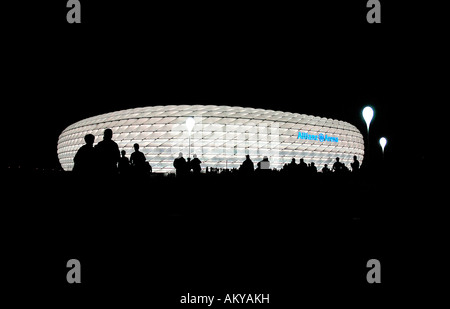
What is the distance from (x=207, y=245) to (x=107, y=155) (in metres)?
2.87

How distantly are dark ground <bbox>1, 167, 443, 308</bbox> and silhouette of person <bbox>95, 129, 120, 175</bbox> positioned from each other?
259mm

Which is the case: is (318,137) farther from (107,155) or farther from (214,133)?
(107,155)

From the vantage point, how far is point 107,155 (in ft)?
20.5

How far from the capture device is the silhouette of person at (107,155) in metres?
6.10

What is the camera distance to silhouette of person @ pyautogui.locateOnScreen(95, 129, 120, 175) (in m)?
6.10

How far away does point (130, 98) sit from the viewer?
37781 millimetres

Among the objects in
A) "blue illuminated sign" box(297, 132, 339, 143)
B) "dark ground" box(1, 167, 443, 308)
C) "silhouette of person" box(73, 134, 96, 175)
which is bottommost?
"dark ground" box(1, 167, 443, 308)

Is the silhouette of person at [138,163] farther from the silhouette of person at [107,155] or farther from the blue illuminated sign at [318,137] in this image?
the blue illuminated sign at [318,137]

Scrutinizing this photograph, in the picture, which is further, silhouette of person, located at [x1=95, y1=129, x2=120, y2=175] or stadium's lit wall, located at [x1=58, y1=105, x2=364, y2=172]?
stadium's lit wall, located at [x1=58, y1=105, x2=364, y2=172]

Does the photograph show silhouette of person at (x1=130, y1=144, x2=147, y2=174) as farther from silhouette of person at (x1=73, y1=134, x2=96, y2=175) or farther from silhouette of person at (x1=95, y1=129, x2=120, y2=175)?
silhouette of person at (x1=73, y1=134, x2=96, y2=175)

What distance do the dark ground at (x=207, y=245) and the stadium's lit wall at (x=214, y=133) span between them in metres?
28.1

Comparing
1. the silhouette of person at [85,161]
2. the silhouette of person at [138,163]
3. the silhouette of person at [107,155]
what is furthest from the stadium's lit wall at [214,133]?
the silhouette of person at [85,161]

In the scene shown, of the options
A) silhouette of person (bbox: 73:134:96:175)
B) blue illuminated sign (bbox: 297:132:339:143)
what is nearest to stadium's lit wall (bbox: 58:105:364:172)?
blue illuminated sign (bbox: 297:132:339:143)
